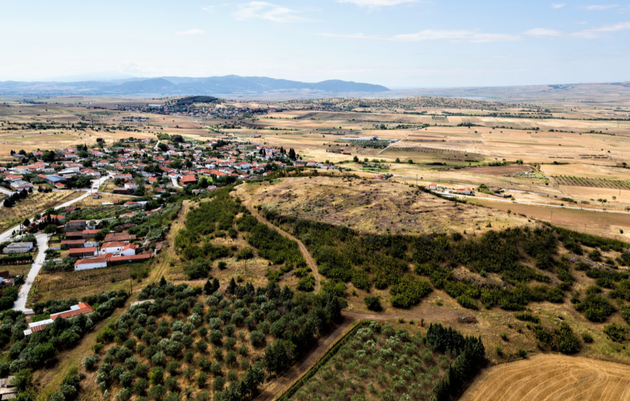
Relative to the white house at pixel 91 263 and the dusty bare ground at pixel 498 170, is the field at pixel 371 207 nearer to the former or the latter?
the white house at pixel 91 263

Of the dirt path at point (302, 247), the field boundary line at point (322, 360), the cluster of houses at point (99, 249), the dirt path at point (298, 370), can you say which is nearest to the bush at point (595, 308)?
the field boundary line at point (322, 360)

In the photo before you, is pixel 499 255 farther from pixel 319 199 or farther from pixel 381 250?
pixel 319 199

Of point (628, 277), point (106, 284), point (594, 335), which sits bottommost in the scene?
point (106, 284)

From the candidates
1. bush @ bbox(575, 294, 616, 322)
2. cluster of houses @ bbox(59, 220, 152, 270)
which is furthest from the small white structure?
bush @ bbox(575, 294, 616, 322)

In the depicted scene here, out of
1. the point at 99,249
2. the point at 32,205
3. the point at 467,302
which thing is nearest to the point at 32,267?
the point at 99,249

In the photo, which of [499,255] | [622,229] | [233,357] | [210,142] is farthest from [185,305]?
[210,142]

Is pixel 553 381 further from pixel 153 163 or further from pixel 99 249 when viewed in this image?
pixel 153 163
